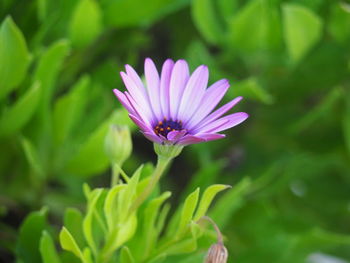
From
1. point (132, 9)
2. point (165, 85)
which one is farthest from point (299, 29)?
point (165, 85)

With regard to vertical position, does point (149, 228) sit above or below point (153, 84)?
below

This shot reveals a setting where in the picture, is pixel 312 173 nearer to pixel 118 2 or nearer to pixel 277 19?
pixel 277 19

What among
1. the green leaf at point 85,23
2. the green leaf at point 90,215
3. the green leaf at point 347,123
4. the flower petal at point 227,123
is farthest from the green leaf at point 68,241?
the green leaf at point 347,123

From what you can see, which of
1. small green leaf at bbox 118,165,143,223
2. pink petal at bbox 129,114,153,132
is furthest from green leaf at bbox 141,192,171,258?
pink petal at bbox 129,114,153,132

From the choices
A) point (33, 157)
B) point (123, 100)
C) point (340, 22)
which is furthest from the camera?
point (340, 22)

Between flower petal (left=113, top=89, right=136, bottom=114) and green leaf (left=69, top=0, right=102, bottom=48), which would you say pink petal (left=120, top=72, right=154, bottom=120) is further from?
green leaf (left=69, top=0, right=102, bottom=48)

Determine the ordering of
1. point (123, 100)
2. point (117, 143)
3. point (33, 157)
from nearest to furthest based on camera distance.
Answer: point (123, 100), point (117, 143), point (33, 157)

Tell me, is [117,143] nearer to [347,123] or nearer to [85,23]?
[85,23]

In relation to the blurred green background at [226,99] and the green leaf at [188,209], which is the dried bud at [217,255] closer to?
the green leaf at [188,209]
